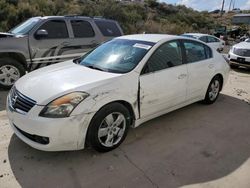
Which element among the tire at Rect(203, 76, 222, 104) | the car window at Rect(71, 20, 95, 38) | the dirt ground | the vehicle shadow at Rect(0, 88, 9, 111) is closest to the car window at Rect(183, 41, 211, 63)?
the tire at Rect(203, 76, 222, 104)

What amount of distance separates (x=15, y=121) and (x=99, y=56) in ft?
5.55

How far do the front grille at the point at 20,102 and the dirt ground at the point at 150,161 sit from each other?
64cm

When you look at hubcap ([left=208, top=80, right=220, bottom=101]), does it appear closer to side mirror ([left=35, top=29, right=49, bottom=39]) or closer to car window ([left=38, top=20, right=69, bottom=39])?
car window ([left=38, top=20, right=69, bottom=39])

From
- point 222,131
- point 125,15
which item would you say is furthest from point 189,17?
point 222,131

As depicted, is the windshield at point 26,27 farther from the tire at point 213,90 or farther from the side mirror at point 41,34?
the tire at point 213,90

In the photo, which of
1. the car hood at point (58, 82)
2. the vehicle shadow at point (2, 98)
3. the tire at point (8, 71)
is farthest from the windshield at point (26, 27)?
the car hood at point (58, 82)

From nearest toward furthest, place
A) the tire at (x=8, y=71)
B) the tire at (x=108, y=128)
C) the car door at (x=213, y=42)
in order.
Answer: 1. the tire at (x=108, y=128)
2. the tire at (x=8, y=71)
3. the car door at (x=213, y=42)

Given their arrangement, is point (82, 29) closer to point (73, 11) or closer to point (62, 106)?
point (62, 106)

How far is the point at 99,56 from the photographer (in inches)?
167

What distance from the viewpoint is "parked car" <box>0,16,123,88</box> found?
5.98 metres

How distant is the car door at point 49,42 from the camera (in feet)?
20.4

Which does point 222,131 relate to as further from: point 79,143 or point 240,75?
point 240,75

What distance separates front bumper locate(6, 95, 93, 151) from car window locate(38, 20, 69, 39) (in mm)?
3827

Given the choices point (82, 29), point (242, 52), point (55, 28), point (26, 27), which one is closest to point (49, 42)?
point (55, 28)
